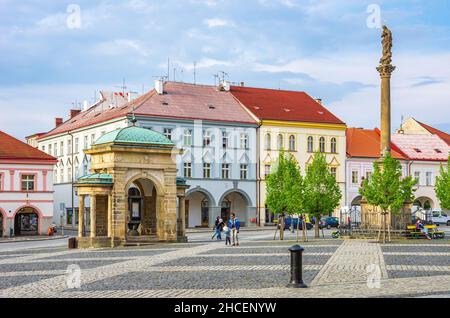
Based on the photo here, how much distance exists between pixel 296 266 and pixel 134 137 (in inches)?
934

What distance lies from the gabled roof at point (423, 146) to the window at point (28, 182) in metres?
40.2

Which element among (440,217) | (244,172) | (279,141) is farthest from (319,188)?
(440,217)

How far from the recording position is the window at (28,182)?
206 feet

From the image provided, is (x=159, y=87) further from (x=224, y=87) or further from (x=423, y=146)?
(x=423, y=146)

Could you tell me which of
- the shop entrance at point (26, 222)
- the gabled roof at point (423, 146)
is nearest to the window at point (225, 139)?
the shop entrance at point (26, 222)

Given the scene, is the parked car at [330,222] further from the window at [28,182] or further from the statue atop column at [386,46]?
the statue atop column at [386,46]

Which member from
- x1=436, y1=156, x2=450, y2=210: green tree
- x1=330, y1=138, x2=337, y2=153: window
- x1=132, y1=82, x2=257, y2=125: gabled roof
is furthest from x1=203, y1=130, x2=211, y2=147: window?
x1=436, y1=156, x2=450, y2=210: green tree

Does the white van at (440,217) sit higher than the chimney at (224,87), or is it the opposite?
the chimney at (224,87)

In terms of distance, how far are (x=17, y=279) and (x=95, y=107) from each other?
64117 mm

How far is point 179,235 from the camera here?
144 ft

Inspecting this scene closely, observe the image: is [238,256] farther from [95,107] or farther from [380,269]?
[95,107]

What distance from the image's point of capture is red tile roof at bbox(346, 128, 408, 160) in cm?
8400

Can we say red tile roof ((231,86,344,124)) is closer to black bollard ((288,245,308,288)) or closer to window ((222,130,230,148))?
window ((222,130,230,148))
